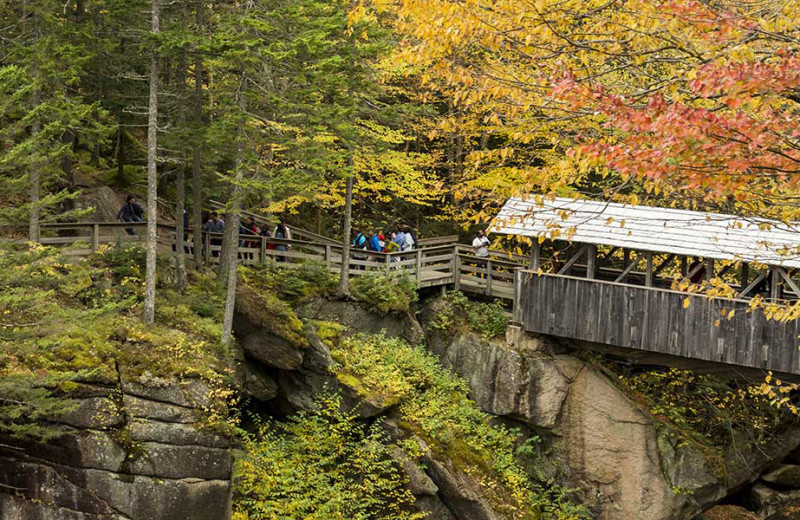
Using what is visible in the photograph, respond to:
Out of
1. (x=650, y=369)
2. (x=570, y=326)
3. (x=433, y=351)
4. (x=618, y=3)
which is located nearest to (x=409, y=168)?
(x=433, y=351)

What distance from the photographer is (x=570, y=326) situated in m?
19.2

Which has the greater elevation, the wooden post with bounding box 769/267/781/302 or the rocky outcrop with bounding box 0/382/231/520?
the wooden post with bounding box 769/267/781/302

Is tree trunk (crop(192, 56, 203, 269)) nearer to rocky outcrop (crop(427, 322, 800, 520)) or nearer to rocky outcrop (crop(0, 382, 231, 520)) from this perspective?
rocky outcrop (crop(0, 382, 231, 520))

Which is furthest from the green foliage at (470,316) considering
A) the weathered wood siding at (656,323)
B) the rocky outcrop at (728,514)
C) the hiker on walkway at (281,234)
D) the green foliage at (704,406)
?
the rocky outcrop at (728,514)

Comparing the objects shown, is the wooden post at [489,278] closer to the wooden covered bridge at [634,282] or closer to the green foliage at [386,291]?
the wooden covered bridge at [634,282]

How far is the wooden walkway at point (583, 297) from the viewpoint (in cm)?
1734

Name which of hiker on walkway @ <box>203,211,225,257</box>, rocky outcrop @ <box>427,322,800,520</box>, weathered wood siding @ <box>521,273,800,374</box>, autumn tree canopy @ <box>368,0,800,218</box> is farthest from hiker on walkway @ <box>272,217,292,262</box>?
autumn tree canopy @ <box>368,0,800,218</box>

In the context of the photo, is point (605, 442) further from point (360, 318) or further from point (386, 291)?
point (360, 318)

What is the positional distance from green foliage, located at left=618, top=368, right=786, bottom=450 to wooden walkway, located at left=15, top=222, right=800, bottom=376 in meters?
2.22

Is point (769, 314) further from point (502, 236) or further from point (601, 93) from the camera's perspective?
point (502, 236)

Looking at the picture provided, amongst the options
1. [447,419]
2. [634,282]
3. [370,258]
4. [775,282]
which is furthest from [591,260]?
[370,258]

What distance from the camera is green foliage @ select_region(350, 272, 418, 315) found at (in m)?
20.6

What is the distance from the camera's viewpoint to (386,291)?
20.7 m

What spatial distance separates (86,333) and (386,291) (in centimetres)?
839
